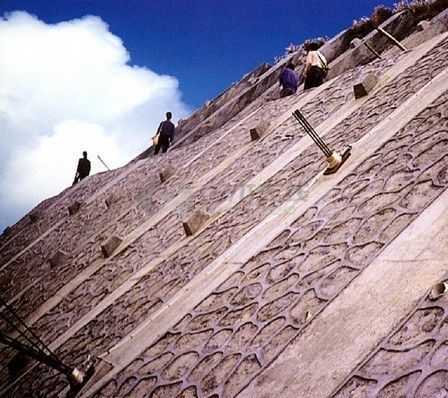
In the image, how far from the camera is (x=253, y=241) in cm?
382

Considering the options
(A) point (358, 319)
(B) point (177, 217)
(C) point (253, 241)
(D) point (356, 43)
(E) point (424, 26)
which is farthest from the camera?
(D) point (356, 43)

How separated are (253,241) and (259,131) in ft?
10.4

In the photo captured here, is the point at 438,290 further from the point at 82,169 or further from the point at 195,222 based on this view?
the point at 82,169

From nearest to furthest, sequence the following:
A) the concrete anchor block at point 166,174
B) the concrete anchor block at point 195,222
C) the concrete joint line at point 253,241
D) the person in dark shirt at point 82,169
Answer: the concrete joint line at point 253,241 < the concrete anchor block at point 195,222 < the concrete anchor block at point 166,174 < the person in dark shirt at point 82,169

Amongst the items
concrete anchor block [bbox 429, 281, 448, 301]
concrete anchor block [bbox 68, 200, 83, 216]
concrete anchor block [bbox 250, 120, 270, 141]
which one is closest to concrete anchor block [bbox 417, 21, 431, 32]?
concrete anchor block [bbox 250, 120, 270, 141]

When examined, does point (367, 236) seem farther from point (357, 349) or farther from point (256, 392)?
point (256, 392)

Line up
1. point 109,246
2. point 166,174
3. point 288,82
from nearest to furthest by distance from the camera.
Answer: point 109,246 → point 166,174 → point 288,82

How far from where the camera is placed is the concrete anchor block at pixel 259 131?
6.66 metres

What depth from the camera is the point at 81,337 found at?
436 cm

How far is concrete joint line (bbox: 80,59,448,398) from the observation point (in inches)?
135

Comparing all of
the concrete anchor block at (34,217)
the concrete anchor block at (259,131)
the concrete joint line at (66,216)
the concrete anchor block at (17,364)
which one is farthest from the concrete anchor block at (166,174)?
the concrete anchor block at (34,217)

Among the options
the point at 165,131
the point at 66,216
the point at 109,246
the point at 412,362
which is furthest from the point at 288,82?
the point at 412,362

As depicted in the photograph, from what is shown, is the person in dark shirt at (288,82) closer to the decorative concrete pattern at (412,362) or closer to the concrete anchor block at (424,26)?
the concrete anchor block at (424,26)

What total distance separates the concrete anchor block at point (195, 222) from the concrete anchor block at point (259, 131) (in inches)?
80.3
